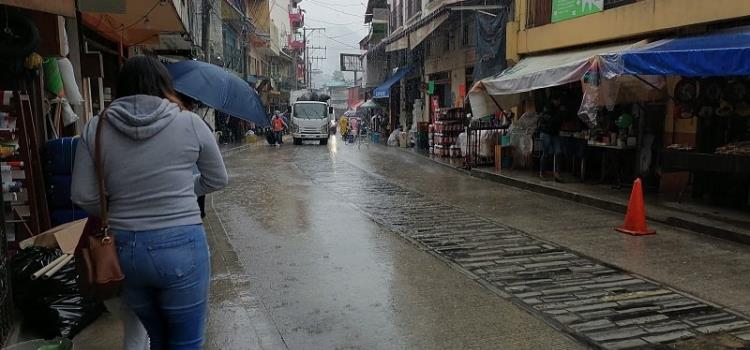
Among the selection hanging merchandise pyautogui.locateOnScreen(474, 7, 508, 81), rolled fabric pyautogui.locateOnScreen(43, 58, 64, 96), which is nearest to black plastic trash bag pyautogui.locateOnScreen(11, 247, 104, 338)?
rolled fabric pyautogui.locateOnScreen(43, 58, 64, 96)

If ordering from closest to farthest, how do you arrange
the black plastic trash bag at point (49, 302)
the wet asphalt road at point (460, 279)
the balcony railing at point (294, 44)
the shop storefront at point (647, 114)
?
the black plastic trash bag at point (49, 302), the wet asphalt road at point (460, 279), the shop storefront at point (647, 114), the balcony railing at point (294, 44)

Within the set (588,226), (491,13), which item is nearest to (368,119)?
(491,13)

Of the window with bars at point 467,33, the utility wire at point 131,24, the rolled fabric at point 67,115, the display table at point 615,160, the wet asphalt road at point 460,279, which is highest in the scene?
the window with bars at point 467,33

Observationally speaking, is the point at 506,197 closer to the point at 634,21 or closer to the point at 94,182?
the point at 634,21

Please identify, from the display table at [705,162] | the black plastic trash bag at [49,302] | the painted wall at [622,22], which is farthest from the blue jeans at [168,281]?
the painted wall at [622,22]

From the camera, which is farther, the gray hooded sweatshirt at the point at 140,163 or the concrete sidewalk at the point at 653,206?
the concrete sidewalk at the point at 653,206

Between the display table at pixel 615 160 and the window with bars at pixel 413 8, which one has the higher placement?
the window with bars at pixel 413 8

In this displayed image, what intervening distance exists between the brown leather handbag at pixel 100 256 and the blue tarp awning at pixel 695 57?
24.4ft

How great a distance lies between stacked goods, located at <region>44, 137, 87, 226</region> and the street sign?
4654 centimetres

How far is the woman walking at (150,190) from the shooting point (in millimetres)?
2355

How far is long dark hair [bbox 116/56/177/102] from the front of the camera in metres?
2.47

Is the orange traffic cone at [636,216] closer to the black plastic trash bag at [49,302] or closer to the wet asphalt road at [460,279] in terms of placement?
the wet asphalt road at [460,279]

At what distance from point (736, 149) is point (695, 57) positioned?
1487 millimetres

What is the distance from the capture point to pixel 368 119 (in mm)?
44688
